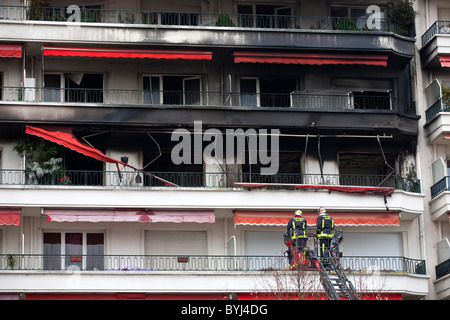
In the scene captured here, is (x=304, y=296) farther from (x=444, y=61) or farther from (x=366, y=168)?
(x=444, y=61)

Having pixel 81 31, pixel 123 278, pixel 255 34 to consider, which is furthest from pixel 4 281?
pixel 255 34

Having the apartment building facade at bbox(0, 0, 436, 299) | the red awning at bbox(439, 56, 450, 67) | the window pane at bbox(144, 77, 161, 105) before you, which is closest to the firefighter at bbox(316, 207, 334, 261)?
the apartment building facade at bbox(0, 0, 436, 299)

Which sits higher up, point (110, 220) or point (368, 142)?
point (368, 142)

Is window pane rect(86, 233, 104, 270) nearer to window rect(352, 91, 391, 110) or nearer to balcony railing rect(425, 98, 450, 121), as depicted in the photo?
window rect(352, 91, 391, 110)

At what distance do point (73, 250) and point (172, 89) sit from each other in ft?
25.1

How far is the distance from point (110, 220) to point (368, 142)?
1089 cm

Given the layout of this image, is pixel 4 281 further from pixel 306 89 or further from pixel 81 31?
pixel 306 89

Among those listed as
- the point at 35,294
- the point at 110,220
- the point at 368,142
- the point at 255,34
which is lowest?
the point at 35,294

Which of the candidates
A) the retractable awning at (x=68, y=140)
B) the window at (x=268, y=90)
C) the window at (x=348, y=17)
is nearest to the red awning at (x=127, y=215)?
the retractable awning at (x=68, y=140)

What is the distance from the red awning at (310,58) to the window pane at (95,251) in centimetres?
855

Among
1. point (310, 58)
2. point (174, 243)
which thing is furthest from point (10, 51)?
point (310, 58)

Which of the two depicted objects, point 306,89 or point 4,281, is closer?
point 4,281

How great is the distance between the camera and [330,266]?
3431 centimetres

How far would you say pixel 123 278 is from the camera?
40656 mm
